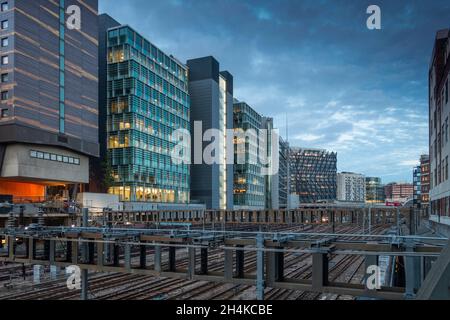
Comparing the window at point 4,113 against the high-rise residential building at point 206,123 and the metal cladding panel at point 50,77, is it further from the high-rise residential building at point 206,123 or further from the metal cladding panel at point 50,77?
the high-rise residential building at point 206,123

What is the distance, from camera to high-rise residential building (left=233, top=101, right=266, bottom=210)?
130500mm

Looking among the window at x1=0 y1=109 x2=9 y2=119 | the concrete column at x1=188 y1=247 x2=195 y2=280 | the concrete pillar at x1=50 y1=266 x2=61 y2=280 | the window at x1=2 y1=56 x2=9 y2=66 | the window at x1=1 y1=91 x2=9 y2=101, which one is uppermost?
the window at x1=2 y1=56 x2=9 y2=66

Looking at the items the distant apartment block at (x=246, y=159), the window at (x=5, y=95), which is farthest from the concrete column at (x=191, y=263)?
the distant apartment block at (x=246, y=159)

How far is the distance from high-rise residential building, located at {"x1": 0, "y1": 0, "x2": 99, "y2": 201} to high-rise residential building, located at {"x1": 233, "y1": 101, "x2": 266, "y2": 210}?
6426 centimetres

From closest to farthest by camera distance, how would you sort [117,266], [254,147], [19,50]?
[117,266]
[19,50]
[254,147]

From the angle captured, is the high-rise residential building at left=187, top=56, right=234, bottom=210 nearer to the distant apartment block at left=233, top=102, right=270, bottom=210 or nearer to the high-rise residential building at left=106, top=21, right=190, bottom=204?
the distant apartment block at left=233, top=102, right=270, bottom=210

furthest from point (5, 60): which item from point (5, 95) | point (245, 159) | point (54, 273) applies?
point (245, 159)

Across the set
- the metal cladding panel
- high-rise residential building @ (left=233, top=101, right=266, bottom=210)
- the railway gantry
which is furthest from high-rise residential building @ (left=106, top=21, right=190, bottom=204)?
the railway gantry

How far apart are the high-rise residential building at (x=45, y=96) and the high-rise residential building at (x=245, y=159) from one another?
64.3 m

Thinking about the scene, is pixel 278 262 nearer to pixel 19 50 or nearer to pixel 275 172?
pixel 19 50

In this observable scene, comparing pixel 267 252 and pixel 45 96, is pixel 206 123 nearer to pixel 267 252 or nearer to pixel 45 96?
pixel 45 96

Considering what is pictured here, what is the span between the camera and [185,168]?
103 m
